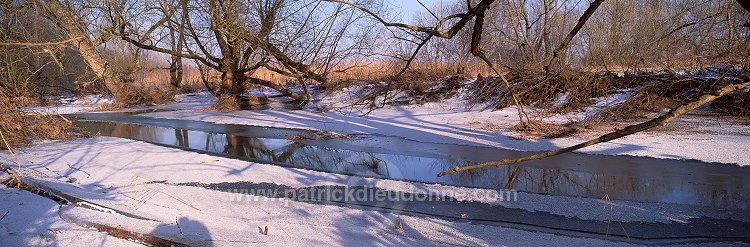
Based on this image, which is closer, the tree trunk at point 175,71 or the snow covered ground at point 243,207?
the snow covered ground at point 243,207

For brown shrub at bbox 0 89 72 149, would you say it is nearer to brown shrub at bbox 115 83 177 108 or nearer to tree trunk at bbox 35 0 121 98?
tree trunk at bbox 35 0 121 98

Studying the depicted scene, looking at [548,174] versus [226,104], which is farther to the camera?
[226,104]

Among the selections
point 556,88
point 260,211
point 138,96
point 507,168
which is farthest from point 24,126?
point 138,96

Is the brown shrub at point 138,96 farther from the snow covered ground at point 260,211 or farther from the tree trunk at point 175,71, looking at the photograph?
the snow covered ground at point 260,211

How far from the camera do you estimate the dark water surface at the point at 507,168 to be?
240 inches

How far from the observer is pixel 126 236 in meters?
4.04

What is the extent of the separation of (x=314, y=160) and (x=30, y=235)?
5002 millimetres

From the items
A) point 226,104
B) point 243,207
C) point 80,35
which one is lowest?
point 243,207

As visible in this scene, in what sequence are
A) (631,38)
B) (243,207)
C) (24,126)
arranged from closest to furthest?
1. (243,207)
2. (24,126)
3. (631,38)

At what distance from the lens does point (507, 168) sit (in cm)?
763

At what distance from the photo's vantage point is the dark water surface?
609 cm

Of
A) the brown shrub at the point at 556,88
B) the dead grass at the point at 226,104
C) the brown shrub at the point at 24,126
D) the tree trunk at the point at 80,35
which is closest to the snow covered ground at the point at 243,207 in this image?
the brown shrub at the point at 24,126

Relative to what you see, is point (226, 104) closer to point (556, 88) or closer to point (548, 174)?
point (556, 88)

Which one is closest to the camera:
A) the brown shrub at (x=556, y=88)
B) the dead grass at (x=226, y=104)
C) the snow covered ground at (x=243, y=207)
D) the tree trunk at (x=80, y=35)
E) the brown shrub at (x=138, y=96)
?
the snow covered ground at (x=243, y=207)
